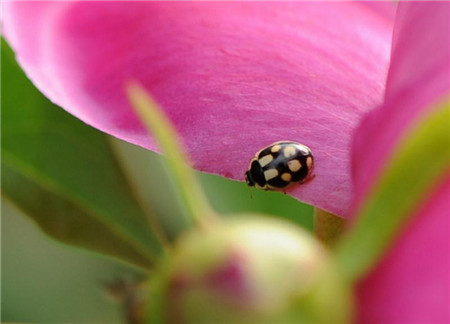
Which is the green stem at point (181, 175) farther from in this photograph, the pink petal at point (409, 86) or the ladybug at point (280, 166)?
the ladybug at point (280, 166)

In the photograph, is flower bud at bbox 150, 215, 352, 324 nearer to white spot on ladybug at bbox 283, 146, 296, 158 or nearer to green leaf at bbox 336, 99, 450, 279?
green leaf at bbox 336, 99, 450, 279

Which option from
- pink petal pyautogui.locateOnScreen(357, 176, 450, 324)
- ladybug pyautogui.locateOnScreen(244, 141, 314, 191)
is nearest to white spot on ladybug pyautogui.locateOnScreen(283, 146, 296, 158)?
ladybug pyautogui.locateOnScreen(244, 141, 314, 191)

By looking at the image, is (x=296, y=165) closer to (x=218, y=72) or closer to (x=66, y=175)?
(x=218, y=72)

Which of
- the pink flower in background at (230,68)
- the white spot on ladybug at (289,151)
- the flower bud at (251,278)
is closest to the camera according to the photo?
the flower bud at (251,278)

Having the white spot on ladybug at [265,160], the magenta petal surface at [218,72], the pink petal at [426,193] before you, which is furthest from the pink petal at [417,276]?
the white spot on ladybug at [265,160]

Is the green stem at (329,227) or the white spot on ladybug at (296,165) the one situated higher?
the white spot on ladybug at (296,165)

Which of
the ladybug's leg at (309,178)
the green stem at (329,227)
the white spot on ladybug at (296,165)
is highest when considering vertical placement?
the white spot on ladybug at (296,165)

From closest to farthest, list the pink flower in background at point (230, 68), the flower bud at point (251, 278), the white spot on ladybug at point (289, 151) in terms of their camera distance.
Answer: the flower bud at point (251, 278)
the pink flower in background at point (230, 68)
the white spot on ladybug at point (289, 151)

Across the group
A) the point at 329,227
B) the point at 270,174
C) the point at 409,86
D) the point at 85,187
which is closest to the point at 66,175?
the point at 85,187
